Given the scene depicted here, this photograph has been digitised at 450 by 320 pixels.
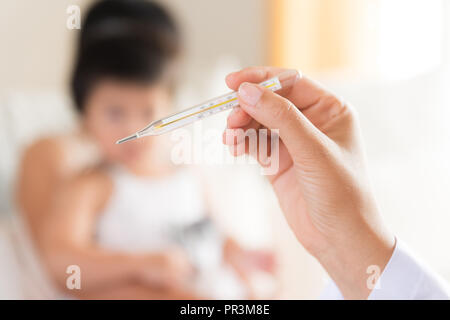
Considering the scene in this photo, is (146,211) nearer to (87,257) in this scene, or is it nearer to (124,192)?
(124,192)

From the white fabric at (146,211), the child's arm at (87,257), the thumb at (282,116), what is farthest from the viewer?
the white fabric at (146,211)

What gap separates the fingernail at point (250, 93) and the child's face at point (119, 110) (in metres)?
0.49

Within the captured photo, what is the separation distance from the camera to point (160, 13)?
3.31 feet

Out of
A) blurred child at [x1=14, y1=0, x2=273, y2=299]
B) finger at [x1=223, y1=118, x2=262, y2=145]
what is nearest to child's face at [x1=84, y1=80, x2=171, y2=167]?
blurred child at [x1=14, y1=0, x2=273, y2=299]

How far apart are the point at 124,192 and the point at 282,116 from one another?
69 centimetres

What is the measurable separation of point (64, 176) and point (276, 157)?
673 millimetres

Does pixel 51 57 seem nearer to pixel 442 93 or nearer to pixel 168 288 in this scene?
pixel 168 288

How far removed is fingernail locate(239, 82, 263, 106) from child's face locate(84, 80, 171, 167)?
49cm

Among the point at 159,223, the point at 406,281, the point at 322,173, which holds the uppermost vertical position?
the point at 322,173

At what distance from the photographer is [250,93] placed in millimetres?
342

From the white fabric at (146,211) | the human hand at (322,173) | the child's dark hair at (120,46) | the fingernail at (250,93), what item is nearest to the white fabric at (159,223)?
the white fabric at (146,211)

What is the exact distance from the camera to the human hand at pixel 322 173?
1.12 feet

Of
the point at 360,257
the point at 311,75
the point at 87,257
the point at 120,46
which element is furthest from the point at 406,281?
the point at 311,75

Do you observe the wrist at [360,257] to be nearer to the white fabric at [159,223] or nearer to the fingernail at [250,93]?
the fingernail at [250,93]
